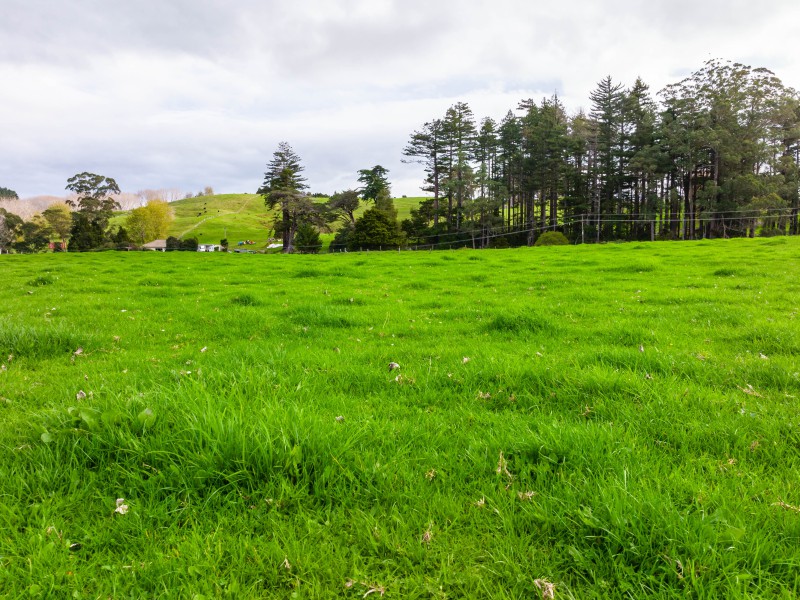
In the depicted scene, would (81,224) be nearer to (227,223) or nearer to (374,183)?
(374,183)

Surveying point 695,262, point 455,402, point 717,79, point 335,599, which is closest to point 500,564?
point 335,599

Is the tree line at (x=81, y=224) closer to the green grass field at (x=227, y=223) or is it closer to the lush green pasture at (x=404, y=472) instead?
the green grass field at (x=227, y=223)

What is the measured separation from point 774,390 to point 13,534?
20.6ft

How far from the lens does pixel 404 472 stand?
267cm

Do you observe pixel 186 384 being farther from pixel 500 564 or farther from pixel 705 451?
pixel 705 451

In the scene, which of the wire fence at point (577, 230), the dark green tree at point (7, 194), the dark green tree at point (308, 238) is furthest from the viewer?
the dark green tree at point (7, 194)

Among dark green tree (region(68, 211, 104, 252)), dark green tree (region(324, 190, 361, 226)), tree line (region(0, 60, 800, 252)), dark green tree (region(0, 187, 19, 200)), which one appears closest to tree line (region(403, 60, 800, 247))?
tree line (region(0, 60, 800, 252))

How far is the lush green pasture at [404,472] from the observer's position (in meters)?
1.93

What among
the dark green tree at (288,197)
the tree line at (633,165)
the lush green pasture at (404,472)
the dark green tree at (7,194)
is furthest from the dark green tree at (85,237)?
the dark green tree at (7,194)

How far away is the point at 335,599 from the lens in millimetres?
1847

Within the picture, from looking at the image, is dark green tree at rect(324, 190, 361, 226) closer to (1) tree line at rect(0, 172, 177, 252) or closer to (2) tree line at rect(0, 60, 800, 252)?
(2) tree line at rect(0, 60, 800, 252)

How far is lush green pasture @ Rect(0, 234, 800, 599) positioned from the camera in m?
1.93

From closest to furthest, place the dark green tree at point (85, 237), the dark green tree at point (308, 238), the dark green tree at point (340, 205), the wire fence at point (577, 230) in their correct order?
the wire fence at point (577, 230) → the dark green tree at point (340, 205) → the dark green tree at point (308, 238) → the dark green tree at point (85, 237)

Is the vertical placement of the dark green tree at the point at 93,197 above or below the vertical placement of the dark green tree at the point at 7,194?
below
